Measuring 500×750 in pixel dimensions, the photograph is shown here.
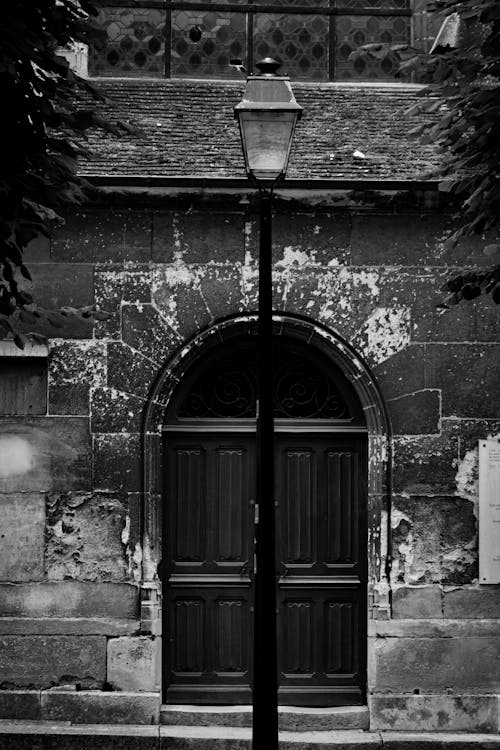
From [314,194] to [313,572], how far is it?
283 cm

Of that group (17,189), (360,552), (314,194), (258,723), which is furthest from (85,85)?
(360,552)

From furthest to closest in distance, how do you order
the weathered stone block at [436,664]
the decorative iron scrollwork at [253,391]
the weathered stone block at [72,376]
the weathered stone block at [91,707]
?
the decorative iron scrollwork at [253,391], the weathered stone block at [72,376], the weathered stone block at [436,664], the weathered stone block at [91,707]

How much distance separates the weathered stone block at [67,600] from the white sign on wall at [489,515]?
2554mm

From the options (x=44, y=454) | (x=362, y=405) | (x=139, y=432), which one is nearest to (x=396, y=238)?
(x=362, y=405)

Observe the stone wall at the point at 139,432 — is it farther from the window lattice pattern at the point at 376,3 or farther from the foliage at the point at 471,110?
the foliage at the point at 471,110

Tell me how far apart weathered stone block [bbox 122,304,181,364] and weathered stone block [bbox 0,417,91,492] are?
0.69 meters

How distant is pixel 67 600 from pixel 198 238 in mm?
2817

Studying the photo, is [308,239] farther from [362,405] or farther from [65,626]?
[65,626]

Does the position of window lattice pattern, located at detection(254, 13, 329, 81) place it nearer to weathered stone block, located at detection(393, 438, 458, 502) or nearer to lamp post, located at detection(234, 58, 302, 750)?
weathered stone block, located at detection(393, 438, 458, 502)

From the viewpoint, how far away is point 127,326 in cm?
922

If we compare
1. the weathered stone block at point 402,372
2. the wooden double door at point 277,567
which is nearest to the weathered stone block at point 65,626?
the wooden double door at point 277,567

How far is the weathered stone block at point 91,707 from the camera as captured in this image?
8961 millimetres

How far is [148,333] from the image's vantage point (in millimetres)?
9227

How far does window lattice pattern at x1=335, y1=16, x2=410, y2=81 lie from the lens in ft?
34.1
